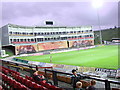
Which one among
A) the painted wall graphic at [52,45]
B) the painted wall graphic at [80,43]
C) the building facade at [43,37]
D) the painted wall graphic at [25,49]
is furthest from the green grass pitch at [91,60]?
the painted wall graphic at [80,43]

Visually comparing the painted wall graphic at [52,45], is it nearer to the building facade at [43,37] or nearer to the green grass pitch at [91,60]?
the building facade at [43,37]

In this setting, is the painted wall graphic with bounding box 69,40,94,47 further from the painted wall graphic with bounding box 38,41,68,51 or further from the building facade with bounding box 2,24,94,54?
the painted wall graphic with bounding box 38,41,68,51

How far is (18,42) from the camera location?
44500mm

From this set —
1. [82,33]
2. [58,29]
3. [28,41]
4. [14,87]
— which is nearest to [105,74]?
[14,87]

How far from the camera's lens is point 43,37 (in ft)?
170

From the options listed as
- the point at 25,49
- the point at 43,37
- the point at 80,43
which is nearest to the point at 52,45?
the point at 43,37

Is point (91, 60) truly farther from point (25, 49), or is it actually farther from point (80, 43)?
point (80, 43)

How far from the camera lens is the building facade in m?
43.7

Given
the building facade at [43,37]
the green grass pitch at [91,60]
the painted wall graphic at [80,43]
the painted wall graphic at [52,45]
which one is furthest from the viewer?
the painted wall graphic at [80,43]

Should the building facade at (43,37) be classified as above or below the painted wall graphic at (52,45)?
above

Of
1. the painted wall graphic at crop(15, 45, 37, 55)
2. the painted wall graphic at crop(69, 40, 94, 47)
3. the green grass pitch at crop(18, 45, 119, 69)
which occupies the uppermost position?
the painted wall graphic at crop(69, 40, 94, 47)

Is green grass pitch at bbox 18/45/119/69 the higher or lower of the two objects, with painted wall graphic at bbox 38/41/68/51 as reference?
lower

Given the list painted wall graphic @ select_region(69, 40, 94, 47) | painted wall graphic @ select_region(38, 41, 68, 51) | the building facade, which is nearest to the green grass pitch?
the building facade

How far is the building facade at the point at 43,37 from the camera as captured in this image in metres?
43.7
